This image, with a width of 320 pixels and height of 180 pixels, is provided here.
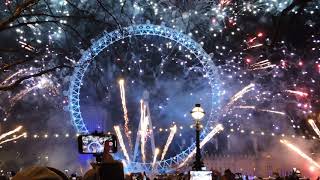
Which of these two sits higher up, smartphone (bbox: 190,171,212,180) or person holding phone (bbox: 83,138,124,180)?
smartphone (bbox: 190,171,212,180)

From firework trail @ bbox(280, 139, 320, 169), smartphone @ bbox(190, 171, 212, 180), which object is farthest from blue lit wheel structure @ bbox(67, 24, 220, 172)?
smartphone @ bbox(190, 171, 212, 180)

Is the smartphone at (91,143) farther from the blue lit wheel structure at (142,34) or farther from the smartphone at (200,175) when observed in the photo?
the blue lit wheel structure at (142,34)

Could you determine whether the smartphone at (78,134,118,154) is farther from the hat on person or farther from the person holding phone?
the hat on person

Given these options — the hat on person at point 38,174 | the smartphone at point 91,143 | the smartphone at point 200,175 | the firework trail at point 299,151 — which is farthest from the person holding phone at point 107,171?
the firework trail at point 299,151

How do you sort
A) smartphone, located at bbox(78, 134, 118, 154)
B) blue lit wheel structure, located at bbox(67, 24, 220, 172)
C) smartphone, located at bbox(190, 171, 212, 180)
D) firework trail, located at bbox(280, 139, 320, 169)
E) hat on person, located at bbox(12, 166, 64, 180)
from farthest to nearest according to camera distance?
firework trail, located at bbox(280, 139, 320, 169) < blue lit wheel structure, located at bbox(67, 24, 220, 172) < smartphone, located at bbox(190, 171, 212, 180) < smartphone, located at bbox(78, 134, 118, 154) < hat on person, located at bbox(12, 166, 64, 180)

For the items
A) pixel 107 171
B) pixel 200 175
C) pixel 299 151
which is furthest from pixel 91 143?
pixel 299 151

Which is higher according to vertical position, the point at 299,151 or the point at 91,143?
the point at 299,151

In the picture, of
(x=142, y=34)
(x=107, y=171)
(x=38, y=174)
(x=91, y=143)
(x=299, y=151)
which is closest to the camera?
(x=38, y=174)

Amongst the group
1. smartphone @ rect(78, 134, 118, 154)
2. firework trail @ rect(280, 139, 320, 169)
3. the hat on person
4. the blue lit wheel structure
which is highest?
the blue lit wheel structure

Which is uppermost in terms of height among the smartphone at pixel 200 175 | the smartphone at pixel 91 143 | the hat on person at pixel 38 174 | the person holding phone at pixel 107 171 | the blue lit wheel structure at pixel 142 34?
the blue lit wheel structure at pixel 142 34

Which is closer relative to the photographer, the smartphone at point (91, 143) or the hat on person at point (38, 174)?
the hat on person at point (38, 174)

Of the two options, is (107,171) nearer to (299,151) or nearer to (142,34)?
(142,34)

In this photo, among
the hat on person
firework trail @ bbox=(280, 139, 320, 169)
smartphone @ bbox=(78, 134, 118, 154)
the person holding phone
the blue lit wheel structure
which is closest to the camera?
the hat on person

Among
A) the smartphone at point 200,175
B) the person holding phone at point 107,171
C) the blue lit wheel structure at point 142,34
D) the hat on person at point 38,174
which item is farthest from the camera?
the blue lit wheel structure at point 142,34
